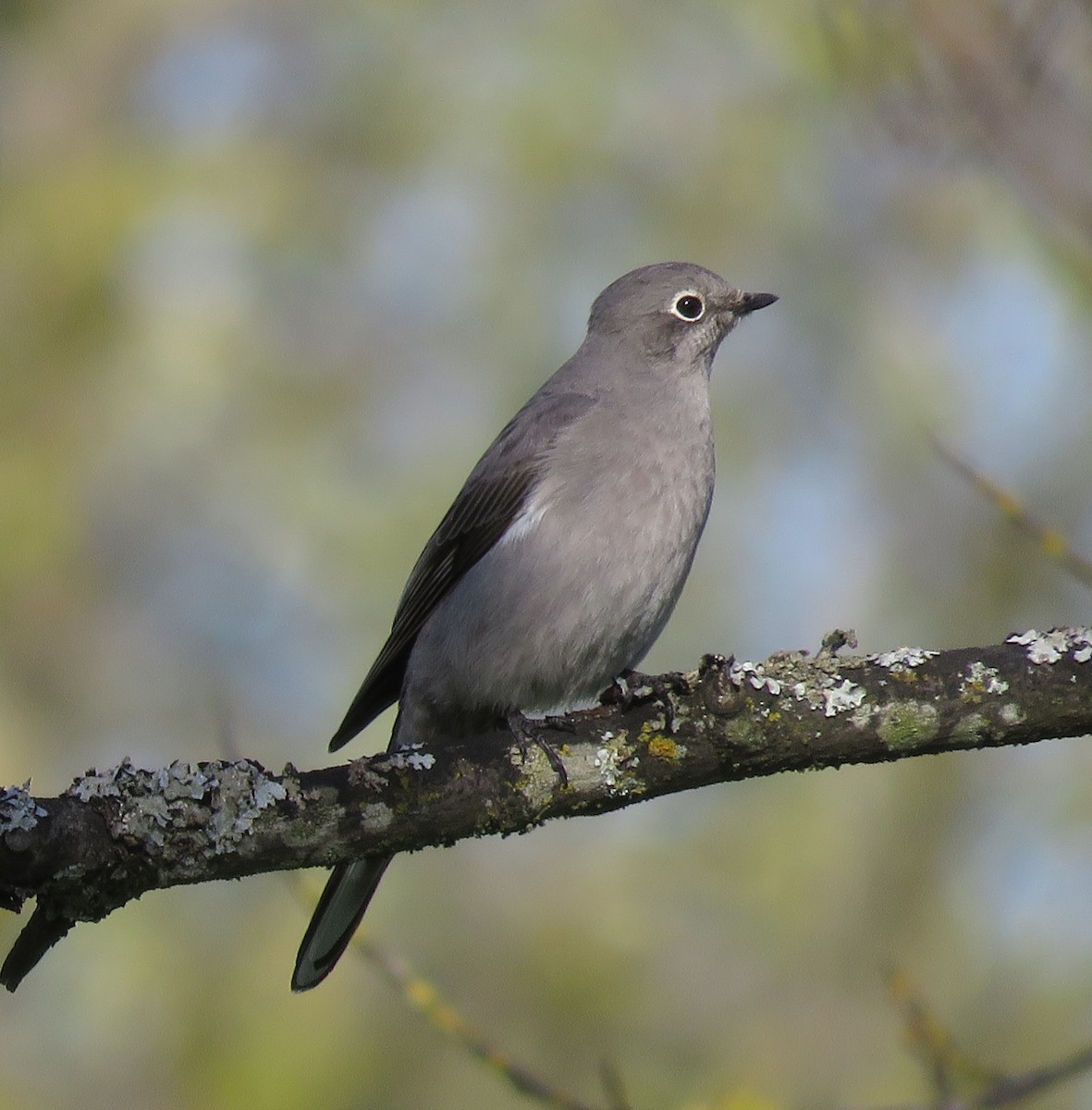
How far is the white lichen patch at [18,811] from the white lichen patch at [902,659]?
229 cm

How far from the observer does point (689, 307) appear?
6.91m

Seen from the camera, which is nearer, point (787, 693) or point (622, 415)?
point (787, 693)

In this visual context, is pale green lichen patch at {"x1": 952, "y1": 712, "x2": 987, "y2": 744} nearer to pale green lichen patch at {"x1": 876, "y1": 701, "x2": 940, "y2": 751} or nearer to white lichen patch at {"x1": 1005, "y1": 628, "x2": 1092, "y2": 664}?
pale green lichen patch at {"x1": 876, "y1": 701, "x2": 940, "y2": 751}

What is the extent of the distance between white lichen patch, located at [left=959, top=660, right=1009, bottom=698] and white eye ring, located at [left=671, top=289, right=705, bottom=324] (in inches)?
114

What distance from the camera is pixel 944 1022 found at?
8.23 meters

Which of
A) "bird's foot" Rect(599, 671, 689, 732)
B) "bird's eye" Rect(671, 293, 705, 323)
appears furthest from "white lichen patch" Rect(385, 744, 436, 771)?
"bird's eye" Rect(671, 293, 705, 323)

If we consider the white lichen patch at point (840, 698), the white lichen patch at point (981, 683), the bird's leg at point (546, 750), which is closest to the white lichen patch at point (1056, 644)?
the white lichen patch at point (981, 683)

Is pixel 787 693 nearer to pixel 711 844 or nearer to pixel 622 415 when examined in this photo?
pixel 622 415

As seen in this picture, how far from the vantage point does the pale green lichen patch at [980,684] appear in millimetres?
4324

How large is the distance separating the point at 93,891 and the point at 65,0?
10029 mm

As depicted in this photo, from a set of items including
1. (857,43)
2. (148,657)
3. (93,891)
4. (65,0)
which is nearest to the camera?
(93,891)

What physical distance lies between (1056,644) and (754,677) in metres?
0.85

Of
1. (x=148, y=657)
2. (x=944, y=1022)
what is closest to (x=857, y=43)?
(x=944, y=1022)

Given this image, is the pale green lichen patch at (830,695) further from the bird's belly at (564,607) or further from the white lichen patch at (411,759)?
the bird's belly at (564,607)
